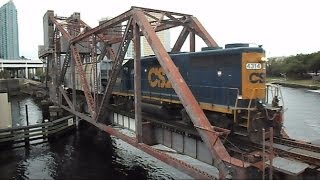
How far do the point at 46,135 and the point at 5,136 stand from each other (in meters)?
4.06

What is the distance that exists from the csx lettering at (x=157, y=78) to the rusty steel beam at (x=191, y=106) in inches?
187

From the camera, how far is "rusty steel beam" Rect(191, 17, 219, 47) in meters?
22.6

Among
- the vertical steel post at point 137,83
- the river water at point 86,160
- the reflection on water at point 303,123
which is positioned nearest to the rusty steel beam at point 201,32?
the vertical steel post at point 137,83

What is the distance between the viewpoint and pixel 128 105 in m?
27.1

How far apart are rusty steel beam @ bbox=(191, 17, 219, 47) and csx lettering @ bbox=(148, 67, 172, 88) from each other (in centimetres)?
398

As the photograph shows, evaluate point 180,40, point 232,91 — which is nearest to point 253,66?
point 232,91

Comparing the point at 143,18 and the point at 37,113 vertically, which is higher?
the point at 143,18

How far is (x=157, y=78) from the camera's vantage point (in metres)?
22.5

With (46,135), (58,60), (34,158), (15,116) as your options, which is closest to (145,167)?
(34,158)

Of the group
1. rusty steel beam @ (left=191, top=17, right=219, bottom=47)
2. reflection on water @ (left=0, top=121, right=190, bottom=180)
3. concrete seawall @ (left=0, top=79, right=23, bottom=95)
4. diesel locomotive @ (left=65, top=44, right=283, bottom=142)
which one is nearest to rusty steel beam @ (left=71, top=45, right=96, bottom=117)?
reflection on water @ (left=0, top=121, right=190, bottom=180)

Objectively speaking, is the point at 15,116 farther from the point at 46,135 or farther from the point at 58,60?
the point at 46,135

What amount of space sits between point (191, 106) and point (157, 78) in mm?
8639

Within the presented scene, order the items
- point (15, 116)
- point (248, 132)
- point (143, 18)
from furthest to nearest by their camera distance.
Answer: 1. point (15, 116)
2. point (143, 18)
3. point (248, 132)

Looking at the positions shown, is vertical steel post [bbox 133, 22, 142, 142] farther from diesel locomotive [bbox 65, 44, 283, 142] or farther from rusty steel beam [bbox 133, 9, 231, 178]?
diesel locomotive [bbox 65, 44, 283, 142]
